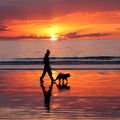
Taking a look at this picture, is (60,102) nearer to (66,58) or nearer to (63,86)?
(63,86)

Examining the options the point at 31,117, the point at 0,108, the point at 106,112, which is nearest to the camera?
the point at 31,117

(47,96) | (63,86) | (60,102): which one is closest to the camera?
(60,102)

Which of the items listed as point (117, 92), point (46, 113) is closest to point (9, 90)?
point (117, 92)

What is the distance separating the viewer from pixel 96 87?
20250mm

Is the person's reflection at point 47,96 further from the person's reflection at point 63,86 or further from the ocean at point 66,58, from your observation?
the ocean at point 66,58

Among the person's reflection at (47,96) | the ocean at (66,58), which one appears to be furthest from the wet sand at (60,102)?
Result: the ocean at (66,58)

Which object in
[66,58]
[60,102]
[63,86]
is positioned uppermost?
[66,58]

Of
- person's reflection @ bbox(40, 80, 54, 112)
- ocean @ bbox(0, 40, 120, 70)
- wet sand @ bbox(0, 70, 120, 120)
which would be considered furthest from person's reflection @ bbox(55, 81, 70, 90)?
ocean @ bbox(0, 40, 120, 70)

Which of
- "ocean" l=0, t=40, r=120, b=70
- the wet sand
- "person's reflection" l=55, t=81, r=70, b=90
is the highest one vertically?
"ocean" l=0, t=40, r=120, b=70

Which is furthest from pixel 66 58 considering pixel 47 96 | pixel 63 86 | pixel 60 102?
pixel 60 102

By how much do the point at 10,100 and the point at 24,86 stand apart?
5.21 meters

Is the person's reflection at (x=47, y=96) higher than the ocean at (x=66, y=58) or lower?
lower

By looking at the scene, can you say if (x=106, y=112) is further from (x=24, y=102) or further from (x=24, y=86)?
(x=24, y=86)

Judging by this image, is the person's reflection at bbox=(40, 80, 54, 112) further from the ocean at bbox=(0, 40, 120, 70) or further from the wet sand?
the ocean at bbox=(0, 40, 120, 70)
